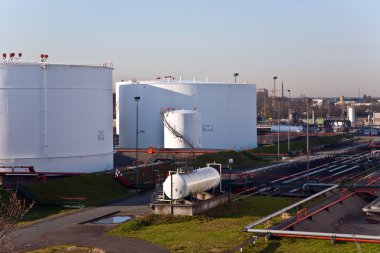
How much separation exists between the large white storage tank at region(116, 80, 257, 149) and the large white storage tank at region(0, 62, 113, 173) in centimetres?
1986

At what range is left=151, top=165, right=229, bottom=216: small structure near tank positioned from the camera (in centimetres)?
2823

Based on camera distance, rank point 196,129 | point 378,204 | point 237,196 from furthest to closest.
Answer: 1. point 196,129
2. point 237,196
3. point 378,204

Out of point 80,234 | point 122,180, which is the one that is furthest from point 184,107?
point 80,234

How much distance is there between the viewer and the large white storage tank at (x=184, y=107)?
65000 millimetres

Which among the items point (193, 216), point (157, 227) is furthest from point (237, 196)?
point (157, 227)

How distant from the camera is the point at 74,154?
4322 centimetres

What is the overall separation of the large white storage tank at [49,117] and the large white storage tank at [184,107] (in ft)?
65.2

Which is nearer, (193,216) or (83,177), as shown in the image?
(193,216)

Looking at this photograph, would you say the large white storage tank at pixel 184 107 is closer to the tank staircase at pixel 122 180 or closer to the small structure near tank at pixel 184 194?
the tank staircase at pixel 122 180

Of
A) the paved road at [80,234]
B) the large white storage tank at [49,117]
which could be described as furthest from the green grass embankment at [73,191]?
the large white storage tank at [49,117]

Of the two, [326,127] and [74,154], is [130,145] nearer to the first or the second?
[74,154]

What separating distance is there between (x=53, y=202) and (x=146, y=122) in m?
32.6

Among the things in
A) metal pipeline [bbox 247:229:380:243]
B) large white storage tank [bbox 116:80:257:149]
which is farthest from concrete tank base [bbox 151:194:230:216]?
large white storage tank [bbox 116:80:257:149]

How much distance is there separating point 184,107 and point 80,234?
138 ft
